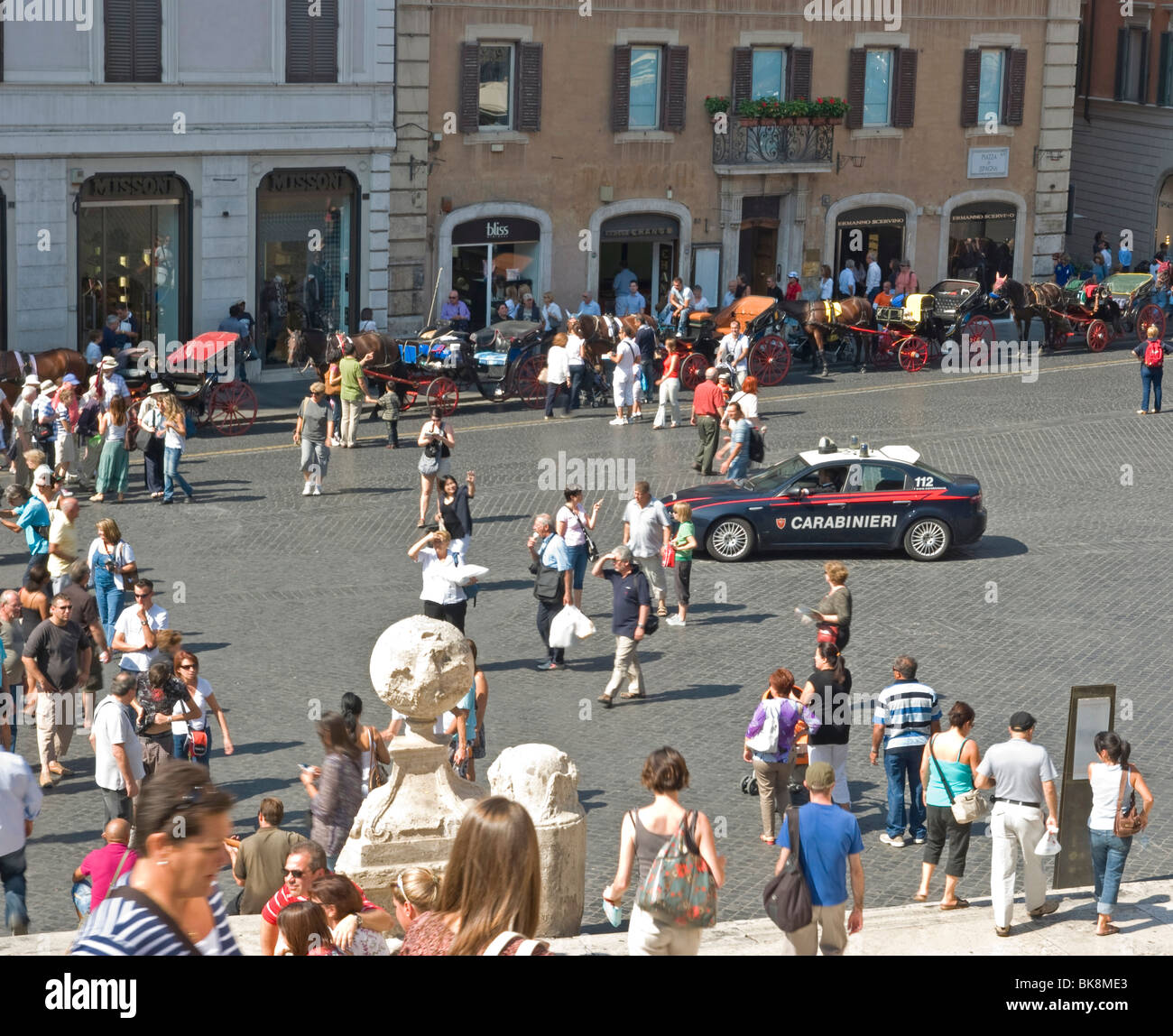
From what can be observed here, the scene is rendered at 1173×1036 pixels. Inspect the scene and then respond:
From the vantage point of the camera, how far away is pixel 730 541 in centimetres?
2105

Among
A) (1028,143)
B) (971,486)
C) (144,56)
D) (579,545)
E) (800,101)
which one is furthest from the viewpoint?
(1028,143)

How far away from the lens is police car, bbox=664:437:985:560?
21000 millimetres

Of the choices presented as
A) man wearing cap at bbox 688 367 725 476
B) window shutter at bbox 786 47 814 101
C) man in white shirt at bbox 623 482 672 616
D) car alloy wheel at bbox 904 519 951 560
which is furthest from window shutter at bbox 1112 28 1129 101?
man in white shirt at bbox 623 482 672 616

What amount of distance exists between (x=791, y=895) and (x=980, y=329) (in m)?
26.5

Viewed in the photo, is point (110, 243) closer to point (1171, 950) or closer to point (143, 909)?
point (1171, 950)

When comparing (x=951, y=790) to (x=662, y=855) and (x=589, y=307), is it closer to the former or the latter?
(x=662, y=855)

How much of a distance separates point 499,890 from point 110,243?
1056 inches

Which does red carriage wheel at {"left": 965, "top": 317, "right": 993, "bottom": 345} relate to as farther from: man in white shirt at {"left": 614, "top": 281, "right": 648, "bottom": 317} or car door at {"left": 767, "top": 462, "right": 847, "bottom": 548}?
car door at {"left": 767, "top": 462, "right": 847, "bottom": 548}

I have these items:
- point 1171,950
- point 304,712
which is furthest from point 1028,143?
point 1171,950

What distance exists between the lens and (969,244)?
41438 millimetres

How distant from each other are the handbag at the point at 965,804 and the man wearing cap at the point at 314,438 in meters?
12.4

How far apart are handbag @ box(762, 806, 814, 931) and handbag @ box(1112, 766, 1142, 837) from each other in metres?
2.89

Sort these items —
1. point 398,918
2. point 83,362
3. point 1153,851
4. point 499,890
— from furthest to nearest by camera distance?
point 83,362 → point 1153,851 → point 398,918 → point 499,890
